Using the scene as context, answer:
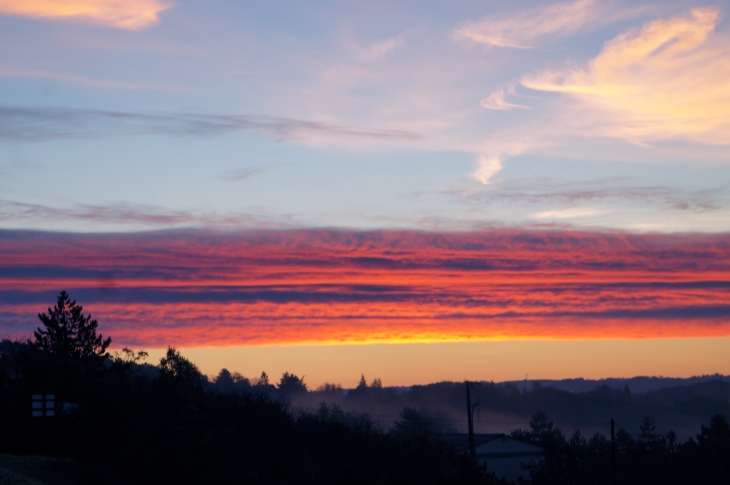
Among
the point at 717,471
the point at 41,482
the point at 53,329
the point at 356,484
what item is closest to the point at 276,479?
the point at 356,484

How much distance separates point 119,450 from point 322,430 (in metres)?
19.8

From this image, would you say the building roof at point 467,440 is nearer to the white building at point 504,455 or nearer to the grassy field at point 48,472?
the white building at point 504,455

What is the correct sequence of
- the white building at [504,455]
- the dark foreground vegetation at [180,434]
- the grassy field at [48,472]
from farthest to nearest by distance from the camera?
the white building at [504,455]
the dark foreground vegetation at [180,434]
the grassy field at [48,472]

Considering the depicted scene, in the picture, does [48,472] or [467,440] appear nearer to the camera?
[48,472]

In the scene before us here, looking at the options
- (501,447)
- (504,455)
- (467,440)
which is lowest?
(504,455)

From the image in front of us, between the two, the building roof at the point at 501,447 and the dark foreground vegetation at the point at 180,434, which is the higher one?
the dark foreground vegetation at the point at 180,434

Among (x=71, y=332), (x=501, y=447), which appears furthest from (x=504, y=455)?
(x=71, y=332)

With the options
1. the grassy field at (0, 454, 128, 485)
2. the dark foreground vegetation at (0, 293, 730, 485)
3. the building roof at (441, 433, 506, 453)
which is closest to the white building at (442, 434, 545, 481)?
the building roof at (441, 433, 506, 453)

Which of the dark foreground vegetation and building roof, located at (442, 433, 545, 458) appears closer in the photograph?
the dark foreground vegetation

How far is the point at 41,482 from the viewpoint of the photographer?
28.0m

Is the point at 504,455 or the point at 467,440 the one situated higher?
the point at 467,440

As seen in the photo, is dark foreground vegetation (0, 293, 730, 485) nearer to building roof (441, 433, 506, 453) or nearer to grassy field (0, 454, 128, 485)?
grassy field (0, 454, 128, 485)

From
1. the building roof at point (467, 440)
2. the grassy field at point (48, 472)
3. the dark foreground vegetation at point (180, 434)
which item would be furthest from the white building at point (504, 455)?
the grassy field at point (48, 472)

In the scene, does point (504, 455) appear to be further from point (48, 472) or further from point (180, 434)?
point (48, 472)
